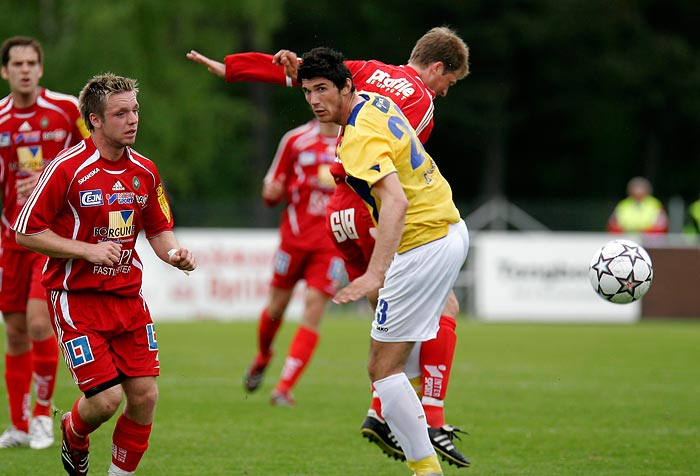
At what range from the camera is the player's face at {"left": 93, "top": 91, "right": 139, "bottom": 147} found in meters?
5.73

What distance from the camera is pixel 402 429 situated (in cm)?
585

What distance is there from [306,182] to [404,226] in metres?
4.44

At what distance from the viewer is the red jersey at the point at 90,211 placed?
5.67 meters

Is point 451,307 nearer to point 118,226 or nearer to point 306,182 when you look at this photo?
point 118,226

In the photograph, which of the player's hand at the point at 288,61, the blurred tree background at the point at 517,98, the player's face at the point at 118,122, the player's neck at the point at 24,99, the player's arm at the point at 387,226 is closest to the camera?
the player's arm at the point at 387,226

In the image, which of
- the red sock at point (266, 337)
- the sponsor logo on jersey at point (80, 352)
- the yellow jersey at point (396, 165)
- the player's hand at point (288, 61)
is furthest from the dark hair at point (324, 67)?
the red sock at point (266, 337)

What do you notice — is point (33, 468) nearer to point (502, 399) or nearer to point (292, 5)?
point (502, 399)

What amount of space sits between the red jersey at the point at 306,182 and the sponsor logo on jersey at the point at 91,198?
4.35 metres

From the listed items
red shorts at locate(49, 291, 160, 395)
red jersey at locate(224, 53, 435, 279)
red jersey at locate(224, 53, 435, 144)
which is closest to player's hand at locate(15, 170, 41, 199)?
red jersey at locate(224, 53, 435, 144)

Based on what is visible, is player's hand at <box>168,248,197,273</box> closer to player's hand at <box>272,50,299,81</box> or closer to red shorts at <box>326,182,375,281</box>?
red shorts at <box>326,182,375,281</box>

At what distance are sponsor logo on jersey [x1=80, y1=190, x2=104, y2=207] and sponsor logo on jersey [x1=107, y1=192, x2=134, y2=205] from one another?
0.15 feet

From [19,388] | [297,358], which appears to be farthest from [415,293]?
[297,358]

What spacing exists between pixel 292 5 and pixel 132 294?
32.8m

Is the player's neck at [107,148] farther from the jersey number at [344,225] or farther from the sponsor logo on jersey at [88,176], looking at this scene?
the jersey number at [344,225]
